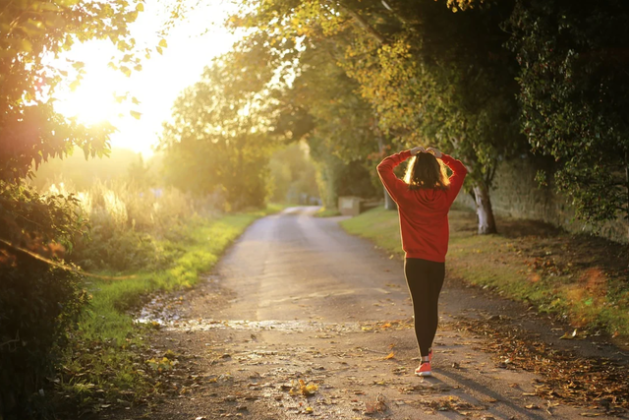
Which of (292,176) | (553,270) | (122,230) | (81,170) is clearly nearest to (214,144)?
(81,170)

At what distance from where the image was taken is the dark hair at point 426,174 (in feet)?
21.4

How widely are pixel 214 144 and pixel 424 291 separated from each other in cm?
4823

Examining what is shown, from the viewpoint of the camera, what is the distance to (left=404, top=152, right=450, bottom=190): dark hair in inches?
257

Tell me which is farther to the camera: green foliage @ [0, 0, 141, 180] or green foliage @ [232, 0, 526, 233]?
green foliage @ [232, 0, 526, 233]

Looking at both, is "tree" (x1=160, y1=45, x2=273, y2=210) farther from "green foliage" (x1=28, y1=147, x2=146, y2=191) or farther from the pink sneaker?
the pink sneaker

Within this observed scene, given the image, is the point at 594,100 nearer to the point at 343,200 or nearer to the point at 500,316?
the point at 500,316

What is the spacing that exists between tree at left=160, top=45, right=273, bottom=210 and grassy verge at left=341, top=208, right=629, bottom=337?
28.8m

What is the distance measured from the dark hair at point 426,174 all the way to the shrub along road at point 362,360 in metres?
1.83

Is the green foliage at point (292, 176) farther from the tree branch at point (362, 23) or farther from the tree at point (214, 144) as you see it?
the tree branch at point (362, 23)

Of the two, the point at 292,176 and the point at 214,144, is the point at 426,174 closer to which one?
the point at 214,144

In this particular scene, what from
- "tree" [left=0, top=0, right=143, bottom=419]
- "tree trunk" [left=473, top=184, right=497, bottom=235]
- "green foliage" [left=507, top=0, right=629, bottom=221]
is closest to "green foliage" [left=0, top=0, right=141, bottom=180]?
"tree" [left=0, top=0, right=143, bottom=419]

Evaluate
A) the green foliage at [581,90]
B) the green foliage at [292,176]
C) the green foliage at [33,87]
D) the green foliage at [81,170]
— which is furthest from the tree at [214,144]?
the green foliage at [292,176]

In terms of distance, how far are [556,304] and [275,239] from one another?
1796cm

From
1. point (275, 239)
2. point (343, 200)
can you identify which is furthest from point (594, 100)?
point (343, 200)
